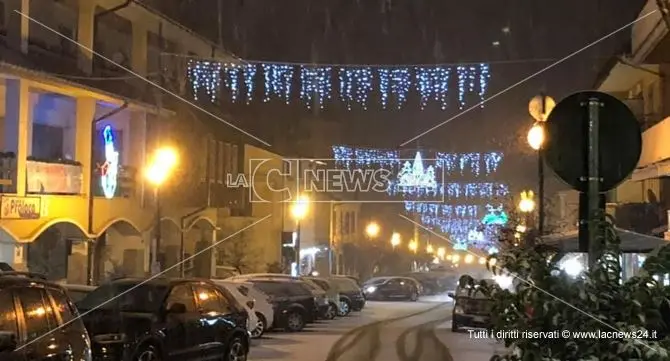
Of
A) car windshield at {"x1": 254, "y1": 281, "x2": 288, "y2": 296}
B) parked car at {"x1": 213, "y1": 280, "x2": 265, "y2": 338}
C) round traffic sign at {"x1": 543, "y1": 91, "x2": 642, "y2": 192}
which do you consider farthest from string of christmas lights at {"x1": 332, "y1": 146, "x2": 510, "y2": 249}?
round traffic sign at {"x1": 543, "y1": 91, "x2": 642, "y2": 192}

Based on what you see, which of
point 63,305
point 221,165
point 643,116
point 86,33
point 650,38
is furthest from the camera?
point 221,165

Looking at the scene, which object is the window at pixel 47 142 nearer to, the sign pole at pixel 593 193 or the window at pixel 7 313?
the window at pixel 7 313

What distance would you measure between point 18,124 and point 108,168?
180 inches

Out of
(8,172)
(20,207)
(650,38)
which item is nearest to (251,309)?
(20,207)

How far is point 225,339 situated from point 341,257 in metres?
46.0

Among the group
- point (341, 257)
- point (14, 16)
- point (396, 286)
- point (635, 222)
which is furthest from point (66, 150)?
point (341, 257)

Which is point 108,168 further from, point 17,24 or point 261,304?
point 261,304

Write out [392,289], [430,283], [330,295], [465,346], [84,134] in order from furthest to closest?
[430,283], [392,289], [330,295], [84,134], [465,346]

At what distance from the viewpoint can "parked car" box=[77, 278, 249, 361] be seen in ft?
39.6

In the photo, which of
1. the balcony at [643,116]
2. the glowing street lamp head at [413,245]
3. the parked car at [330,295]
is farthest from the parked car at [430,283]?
the balcony at [643,116]

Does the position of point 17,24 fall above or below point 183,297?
above

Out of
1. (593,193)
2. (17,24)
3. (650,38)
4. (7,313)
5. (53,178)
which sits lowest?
(7,313)

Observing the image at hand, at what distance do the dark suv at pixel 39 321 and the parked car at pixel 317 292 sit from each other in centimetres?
1762

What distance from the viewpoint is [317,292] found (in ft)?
92.4
